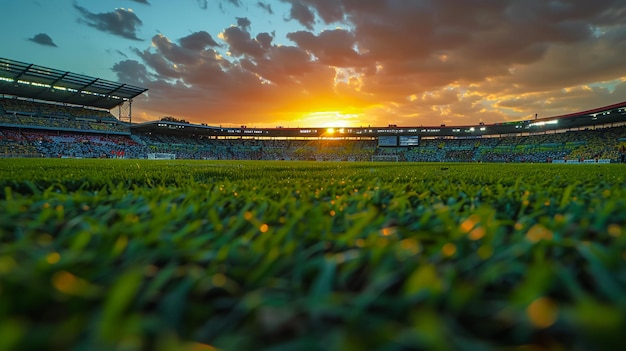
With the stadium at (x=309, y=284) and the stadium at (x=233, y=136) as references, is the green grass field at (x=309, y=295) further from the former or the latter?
the stadium at (x=233, y=136)

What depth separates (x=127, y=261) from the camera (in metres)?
0.66

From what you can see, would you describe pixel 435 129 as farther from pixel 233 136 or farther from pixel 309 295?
pixel 309 295

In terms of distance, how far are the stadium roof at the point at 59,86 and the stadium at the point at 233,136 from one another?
0.38 ft

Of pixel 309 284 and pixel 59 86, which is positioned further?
pixel 59 86

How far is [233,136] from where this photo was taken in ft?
229

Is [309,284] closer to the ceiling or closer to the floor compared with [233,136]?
closer to the floor

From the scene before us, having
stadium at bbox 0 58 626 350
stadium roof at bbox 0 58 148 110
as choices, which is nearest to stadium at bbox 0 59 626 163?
stadium roof at bbox 0 58 148 110

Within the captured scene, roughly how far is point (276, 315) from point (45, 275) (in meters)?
0.40

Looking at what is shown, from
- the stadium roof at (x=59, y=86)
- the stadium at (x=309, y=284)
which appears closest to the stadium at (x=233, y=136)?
the stadium roof at (x=59, y=86)

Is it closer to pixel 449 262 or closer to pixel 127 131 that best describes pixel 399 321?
pixel 449 262

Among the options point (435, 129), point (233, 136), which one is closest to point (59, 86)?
point (233, 136)

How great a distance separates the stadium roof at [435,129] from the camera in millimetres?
42031

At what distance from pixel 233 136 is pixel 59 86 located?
1248 inches

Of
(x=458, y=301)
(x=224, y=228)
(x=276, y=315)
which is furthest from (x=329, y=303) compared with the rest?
(x=224, y=228)
